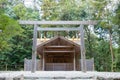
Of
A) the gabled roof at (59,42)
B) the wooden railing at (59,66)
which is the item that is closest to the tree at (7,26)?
the gabled roof at (59,42)

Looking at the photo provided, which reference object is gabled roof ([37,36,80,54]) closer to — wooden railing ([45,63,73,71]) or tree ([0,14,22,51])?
wooden railing ([45,63,73,71])

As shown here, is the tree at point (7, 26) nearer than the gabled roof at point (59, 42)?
Yes

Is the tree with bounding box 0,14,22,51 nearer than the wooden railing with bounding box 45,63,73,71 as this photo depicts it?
Yes

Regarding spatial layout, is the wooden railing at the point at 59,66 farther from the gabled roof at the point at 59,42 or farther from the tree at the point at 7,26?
the tree at the point at 7,26

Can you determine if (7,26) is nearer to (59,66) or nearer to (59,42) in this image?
(59,66)

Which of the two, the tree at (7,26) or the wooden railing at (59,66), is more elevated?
the tree at (7,26)

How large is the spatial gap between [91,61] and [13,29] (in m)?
8.26

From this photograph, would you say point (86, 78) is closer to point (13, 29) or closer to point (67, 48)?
point (13, 29)

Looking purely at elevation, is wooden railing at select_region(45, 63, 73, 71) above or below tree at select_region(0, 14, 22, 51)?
below

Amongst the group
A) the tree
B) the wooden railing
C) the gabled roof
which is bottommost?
the wooden railing

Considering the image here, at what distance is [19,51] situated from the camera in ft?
86.8

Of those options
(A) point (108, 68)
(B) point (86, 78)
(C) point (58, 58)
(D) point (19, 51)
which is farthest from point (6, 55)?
(B) point (86, 78)

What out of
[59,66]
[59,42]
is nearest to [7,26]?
[59,66]

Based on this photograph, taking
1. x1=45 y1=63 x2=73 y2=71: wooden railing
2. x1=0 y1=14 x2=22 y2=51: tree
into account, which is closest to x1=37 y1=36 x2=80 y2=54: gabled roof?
x1=45 y1=63 x2=73 y2=71: wooden railing
